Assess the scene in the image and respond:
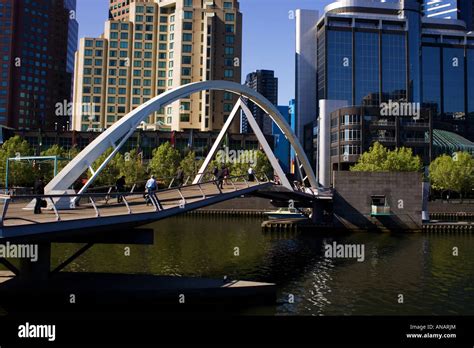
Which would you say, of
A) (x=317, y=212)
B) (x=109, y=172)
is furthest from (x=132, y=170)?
(x=317, y=212)

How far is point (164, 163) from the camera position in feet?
288

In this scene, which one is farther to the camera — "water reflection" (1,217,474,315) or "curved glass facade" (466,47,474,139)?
"curved glass facade" (466,47,474,139)

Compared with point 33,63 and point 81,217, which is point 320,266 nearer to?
point 81,217

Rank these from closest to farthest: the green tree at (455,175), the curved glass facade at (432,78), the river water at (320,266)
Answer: the river water at (320,266) → the green tree at (455,175) → the curved glass facade at (432,78)

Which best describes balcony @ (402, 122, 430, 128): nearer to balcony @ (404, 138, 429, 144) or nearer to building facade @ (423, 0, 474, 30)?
balcony @ (404, 138, 429, 144)

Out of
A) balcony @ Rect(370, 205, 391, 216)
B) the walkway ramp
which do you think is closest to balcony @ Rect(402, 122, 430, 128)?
balcony @ Rect(370, 205, 391, 216)

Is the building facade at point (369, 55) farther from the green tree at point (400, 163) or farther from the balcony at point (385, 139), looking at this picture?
the green tree at point (400, 163)

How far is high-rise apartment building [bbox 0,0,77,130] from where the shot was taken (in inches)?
6132

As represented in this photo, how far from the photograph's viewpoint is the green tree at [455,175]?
8369cm

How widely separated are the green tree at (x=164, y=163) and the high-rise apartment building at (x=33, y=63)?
76749 millimetres

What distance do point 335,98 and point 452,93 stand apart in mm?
43899

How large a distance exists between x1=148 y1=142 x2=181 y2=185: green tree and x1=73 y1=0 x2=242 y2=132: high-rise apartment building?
22.8 metres

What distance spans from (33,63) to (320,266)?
526 feet

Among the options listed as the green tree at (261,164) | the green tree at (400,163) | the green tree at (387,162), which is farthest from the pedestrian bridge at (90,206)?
the green tree at (400,163)
